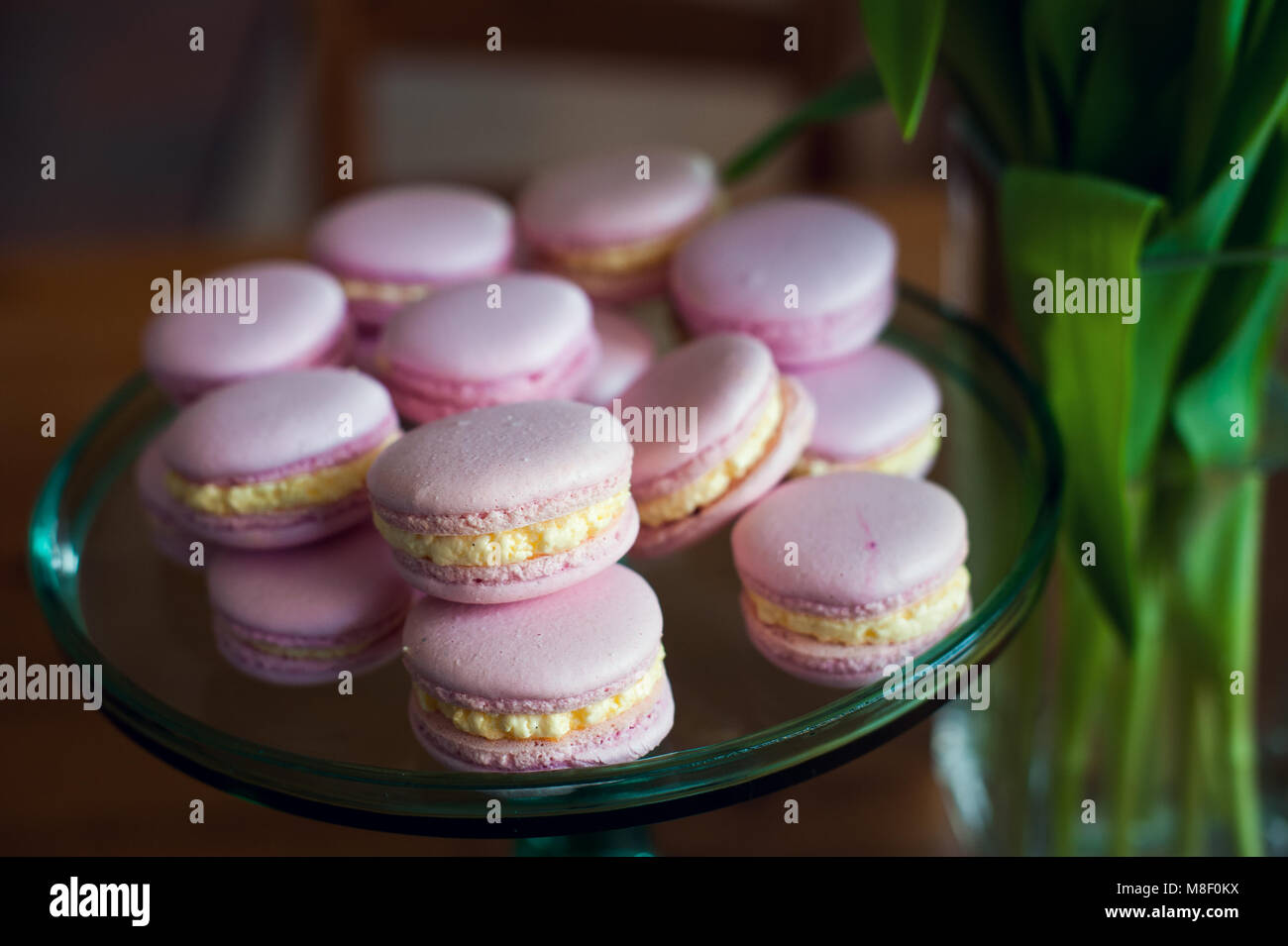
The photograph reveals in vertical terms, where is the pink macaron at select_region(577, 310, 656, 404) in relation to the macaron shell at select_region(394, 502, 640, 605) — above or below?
above

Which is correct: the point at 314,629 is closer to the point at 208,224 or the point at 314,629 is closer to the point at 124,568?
the point at 124,568

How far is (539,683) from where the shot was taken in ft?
1.52

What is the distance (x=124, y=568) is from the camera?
0.61 metres

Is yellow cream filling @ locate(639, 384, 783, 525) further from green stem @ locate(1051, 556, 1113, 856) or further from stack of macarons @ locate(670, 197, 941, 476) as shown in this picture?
green stem @ locate(1051, 556, 1113, 856)

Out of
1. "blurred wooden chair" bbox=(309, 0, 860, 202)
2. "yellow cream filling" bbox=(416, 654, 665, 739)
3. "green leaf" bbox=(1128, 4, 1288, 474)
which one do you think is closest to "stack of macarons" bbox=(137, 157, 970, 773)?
"yellow cream filling" bbox=(416, 654, 665, 739)

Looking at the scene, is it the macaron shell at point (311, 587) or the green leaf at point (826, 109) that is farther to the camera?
the green leaf at point (826, 109)

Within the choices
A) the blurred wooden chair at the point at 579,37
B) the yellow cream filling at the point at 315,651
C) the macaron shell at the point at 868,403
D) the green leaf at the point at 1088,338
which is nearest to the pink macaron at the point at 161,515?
the yellow cream filling at the point at 315,651

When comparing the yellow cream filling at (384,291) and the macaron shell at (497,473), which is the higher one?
the yellow cream filling at (384,291)

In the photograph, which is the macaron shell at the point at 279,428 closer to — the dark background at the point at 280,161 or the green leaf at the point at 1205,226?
the dark background at the point at 280,161

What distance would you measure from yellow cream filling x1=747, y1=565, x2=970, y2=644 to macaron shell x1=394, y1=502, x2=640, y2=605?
0.08m

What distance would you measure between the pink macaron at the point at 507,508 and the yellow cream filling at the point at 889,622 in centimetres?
8

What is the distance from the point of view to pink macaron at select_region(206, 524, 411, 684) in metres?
0.53

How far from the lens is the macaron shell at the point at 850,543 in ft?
1.69

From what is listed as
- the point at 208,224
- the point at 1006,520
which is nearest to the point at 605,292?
the point at 1006,520
